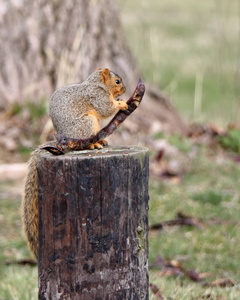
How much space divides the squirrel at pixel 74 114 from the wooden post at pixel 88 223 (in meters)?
0.34

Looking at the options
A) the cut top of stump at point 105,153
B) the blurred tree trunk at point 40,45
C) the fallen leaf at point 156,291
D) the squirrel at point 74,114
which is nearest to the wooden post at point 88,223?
the cut top of stump at point 105,153

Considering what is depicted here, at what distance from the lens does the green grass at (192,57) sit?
773cm

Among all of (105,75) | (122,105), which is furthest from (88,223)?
(105,75)

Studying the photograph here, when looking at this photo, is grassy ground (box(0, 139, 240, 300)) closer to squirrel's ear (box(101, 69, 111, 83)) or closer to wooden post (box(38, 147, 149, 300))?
wooden post (box(38, 147, 149, 300))

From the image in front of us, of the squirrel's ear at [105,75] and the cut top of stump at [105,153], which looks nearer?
the cut top of stump at [105,153]

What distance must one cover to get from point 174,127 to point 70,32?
1811mm

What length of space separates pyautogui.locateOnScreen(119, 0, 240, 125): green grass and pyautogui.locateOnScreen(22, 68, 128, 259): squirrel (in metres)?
3.78

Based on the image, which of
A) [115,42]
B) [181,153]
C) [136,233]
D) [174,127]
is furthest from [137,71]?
[136,233]

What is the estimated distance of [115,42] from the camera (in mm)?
7188

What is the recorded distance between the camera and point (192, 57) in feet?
51.1

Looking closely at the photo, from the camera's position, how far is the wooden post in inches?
77.3

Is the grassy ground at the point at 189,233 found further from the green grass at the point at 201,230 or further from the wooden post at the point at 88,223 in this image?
the wooden post at the point at 88,223

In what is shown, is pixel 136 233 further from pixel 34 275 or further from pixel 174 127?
pixel 174 127

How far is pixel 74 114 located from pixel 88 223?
0.63 metres
